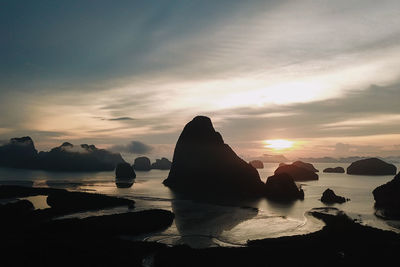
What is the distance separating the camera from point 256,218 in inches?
3123

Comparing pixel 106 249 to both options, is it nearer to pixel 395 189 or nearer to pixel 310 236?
pixel 310 236

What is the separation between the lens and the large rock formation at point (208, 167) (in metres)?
145

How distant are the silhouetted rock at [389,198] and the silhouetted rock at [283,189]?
28.8m

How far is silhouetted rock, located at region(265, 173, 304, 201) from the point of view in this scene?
12144 centimetres

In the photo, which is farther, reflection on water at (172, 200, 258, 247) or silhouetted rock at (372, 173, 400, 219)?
silhouetted rock at (372, 173, 400, 219)

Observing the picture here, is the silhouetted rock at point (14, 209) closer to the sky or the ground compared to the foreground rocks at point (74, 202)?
closer to the sky

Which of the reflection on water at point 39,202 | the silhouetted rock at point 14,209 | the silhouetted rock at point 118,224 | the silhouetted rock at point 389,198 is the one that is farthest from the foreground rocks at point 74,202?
the silhouetted rock at point 389,198

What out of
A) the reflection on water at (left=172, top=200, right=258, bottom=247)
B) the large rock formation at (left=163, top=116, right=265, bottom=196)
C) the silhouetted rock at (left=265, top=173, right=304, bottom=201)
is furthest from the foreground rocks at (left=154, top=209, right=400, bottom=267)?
the large rock formation at (left=163, top=116, right=265, bottom=196)

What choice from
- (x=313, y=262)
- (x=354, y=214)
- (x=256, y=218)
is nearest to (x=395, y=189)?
(x=354, y=214)

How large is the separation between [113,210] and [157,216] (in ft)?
69.3

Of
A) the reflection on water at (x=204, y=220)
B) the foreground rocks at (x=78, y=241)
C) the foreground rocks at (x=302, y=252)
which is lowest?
the reflection on water at (x=204, y=220)

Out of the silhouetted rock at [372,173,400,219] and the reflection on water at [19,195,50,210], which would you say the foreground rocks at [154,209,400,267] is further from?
the reflection on water at [19,195,50,210]

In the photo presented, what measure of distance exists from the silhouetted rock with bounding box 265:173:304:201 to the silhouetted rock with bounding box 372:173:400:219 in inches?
1133

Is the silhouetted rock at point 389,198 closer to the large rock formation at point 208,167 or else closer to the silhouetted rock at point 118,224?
the large rock formation at point 208,167
